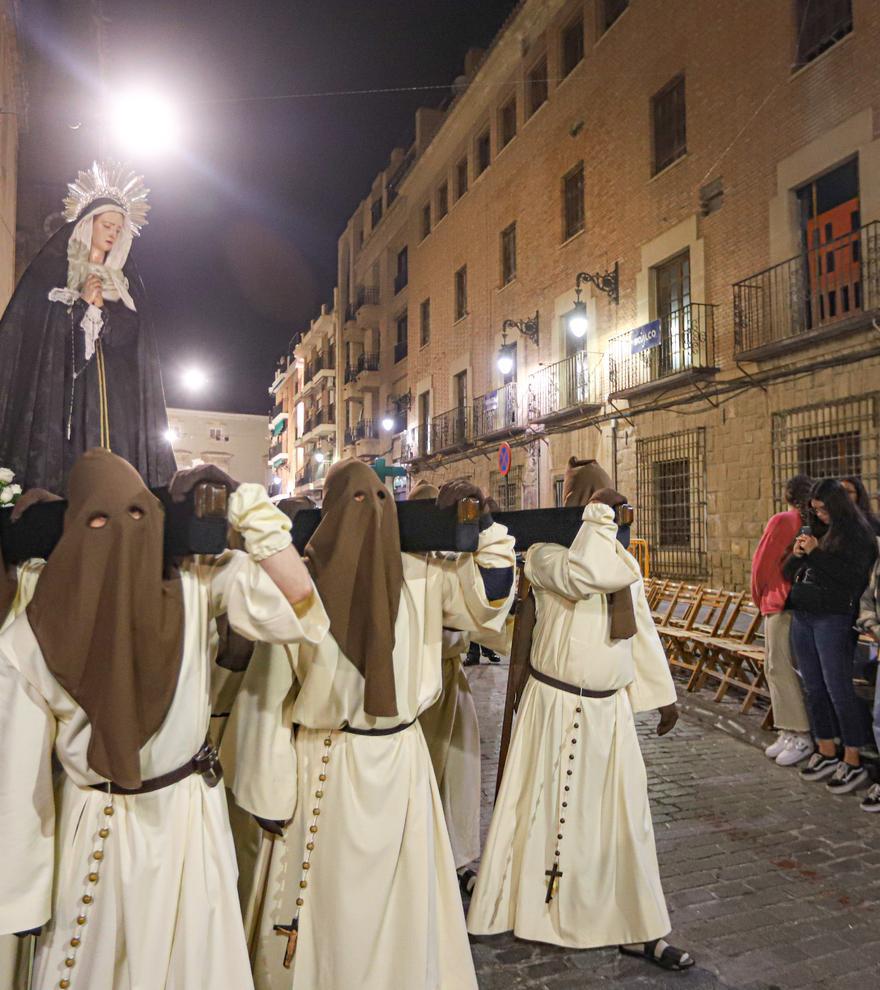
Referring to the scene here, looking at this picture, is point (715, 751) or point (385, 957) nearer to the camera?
point (385, 957)

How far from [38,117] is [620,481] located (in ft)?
36.8

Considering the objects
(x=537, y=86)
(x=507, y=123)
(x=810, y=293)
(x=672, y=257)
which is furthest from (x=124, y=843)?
(x=507, y=123)

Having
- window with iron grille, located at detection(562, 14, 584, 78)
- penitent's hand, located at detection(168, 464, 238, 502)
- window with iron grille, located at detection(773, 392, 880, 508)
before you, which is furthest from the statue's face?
window with iron grille, located at detection(562, 14, 584, 78)

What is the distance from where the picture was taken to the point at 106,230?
3.08 metres

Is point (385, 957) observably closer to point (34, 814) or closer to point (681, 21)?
point (34, 814)

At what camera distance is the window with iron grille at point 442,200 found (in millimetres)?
24141

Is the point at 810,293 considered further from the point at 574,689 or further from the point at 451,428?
the point at 451,428

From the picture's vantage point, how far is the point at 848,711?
5.34m

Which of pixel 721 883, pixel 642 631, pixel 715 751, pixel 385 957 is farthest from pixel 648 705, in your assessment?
pixel 715 751

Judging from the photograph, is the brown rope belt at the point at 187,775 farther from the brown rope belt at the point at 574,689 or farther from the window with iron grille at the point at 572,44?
the window with iron grille at the point at 572,44

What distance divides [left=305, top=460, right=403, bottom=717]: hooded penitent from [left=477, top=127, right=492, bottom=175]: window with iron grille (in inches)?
830

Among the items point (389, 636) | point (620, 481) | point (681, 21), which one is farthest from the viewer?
point (620, 481)

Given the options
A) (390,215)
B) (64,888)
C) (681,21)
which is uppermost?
(390,215)

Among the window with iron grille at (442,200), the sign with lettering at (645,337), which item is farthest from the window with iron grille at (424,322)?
the sign with lettering at (645,337)
